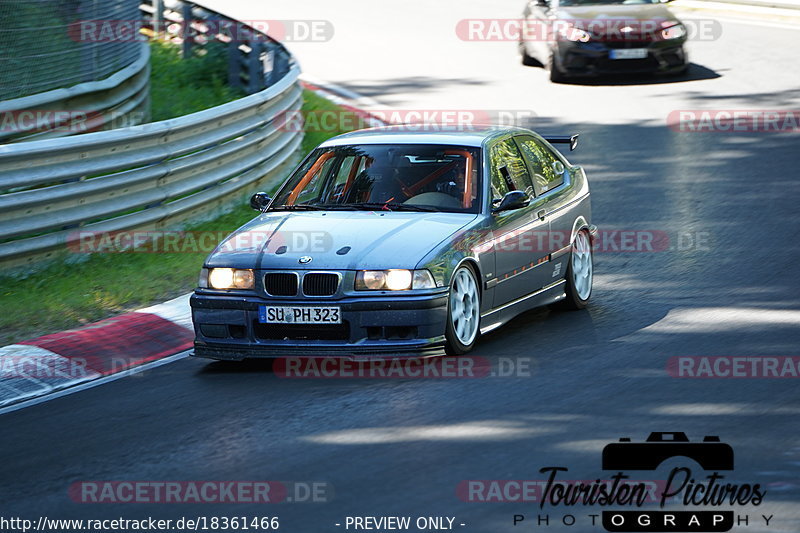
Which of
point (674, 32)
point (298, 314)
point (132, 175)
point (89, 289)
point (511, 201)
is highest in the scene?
point (511, 201)

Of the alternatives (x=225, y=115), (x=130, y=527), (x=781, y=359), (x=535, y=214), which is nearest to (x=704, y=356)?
(x=781, y=359)

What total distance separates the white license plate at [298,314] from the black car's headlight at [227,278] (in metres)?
0.22

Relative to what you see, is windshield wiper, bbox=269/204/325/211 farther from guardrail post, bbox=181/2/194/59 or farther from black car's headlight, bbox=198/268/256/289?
guardrail post, bbox=181/2/194/59

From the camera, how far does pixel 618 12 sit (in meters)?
21.2

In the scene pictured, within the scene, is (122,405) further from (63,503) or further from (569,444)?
(569,444)

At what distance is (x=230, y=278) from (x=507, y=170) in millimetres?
2364

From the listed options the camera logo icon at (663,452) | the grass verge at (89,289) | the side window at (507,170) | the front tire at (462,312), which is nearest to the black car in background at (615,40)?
the grass verge at (89,289)

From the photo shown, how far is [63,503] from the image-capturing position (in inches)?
251

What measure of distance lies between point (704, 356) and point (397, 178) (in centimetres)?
250

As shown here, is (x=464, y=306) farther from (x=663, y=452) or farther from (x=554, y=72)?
(x=554, y=72)

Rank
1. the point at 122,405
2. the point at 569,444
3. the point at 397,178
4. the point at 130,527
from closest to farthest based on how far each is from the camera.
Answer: the point at 130,527 < the point at 569,444 < the point at 122,405 < the point at 397,178

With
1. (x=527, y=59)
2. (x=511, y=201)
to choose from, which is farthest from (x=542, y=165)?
(x=527, y=59)

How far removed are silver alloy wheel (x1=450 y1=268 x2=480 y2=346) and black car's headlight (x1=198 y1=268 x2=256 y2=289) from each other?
51.3 inches

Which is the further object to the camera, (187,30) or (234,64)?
A: (187,30)
